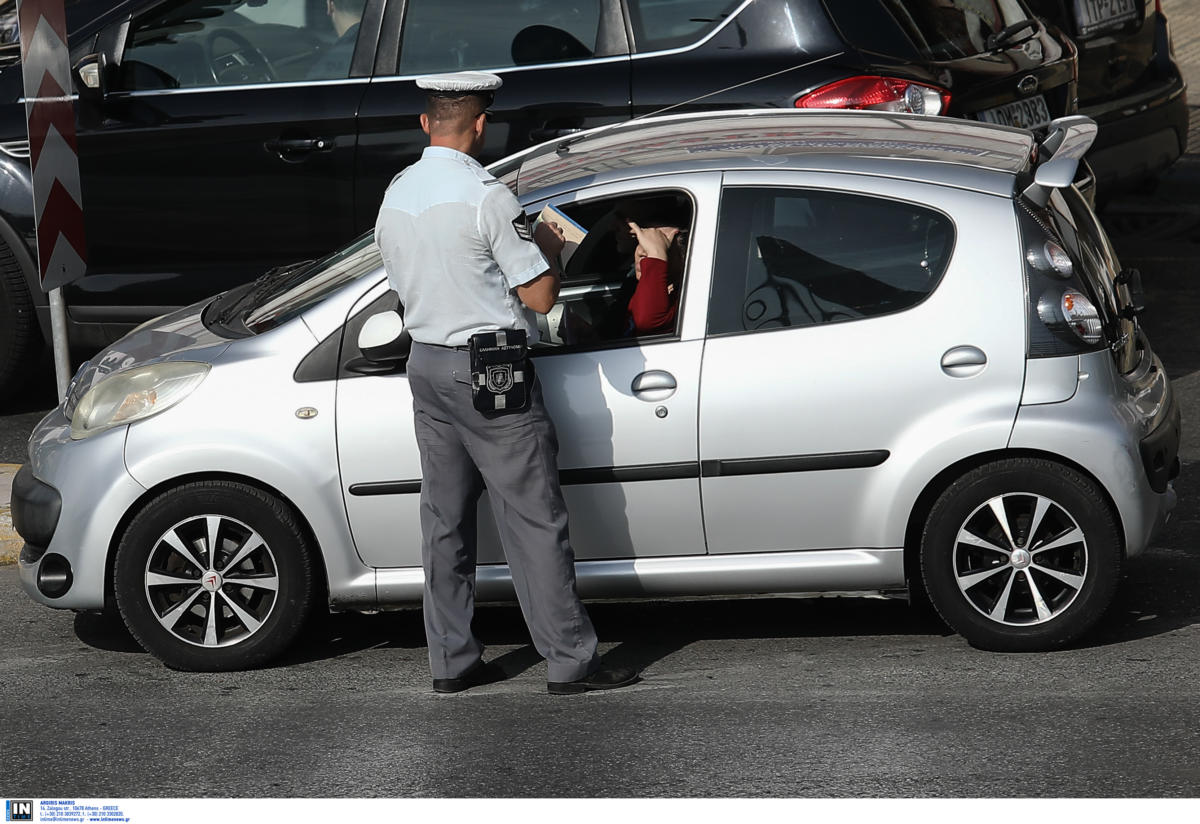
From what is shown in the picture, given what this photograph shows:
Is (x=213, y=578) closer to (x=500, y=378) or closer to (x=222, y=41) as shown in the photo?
(x=500, y=378)

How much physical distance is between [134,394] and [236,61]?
9.36 ft

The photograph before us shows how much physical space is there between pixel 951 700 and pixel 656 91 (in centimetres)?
334

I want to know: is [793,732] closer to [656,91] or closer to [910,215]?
[910,215]

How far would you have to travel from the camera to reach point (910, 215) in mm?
4797

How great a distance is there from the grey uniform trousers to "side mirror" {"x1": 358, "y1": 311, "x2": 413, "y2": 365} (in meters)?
0.16

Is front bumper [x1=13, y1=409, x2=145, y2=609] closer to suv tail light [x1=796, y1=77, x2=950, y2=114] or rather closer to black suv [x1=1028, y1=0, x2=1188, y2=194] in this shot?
suv tail light [x1=796, y1=77, x2=950, y2=114]

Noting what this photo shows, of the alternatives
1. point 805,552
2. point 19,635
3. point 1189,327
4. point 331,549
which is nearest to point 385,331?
point 331,549

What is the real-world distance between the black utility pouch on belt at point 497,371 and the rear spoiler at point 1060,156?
1501mm

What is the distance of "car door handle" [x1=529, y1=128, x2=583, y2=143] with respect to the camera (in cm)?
711

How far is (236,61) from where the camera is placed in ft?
24.5

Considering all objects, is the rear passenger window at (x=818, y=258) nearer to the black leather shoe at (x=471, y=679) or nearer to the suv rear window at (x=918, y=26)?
the black leather shoe at (x=471, y=679)

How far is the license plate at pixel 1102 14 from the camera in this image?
9.22 metres

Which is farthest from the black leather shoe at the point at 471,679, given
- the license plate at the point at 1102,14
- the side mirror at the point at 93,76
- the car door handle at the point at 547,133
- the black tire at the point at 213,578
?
the license plate at the point at 1102,14

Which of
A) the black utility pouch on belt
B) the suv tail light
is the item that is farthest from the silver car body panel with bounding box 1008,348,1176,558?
the suv tail light
